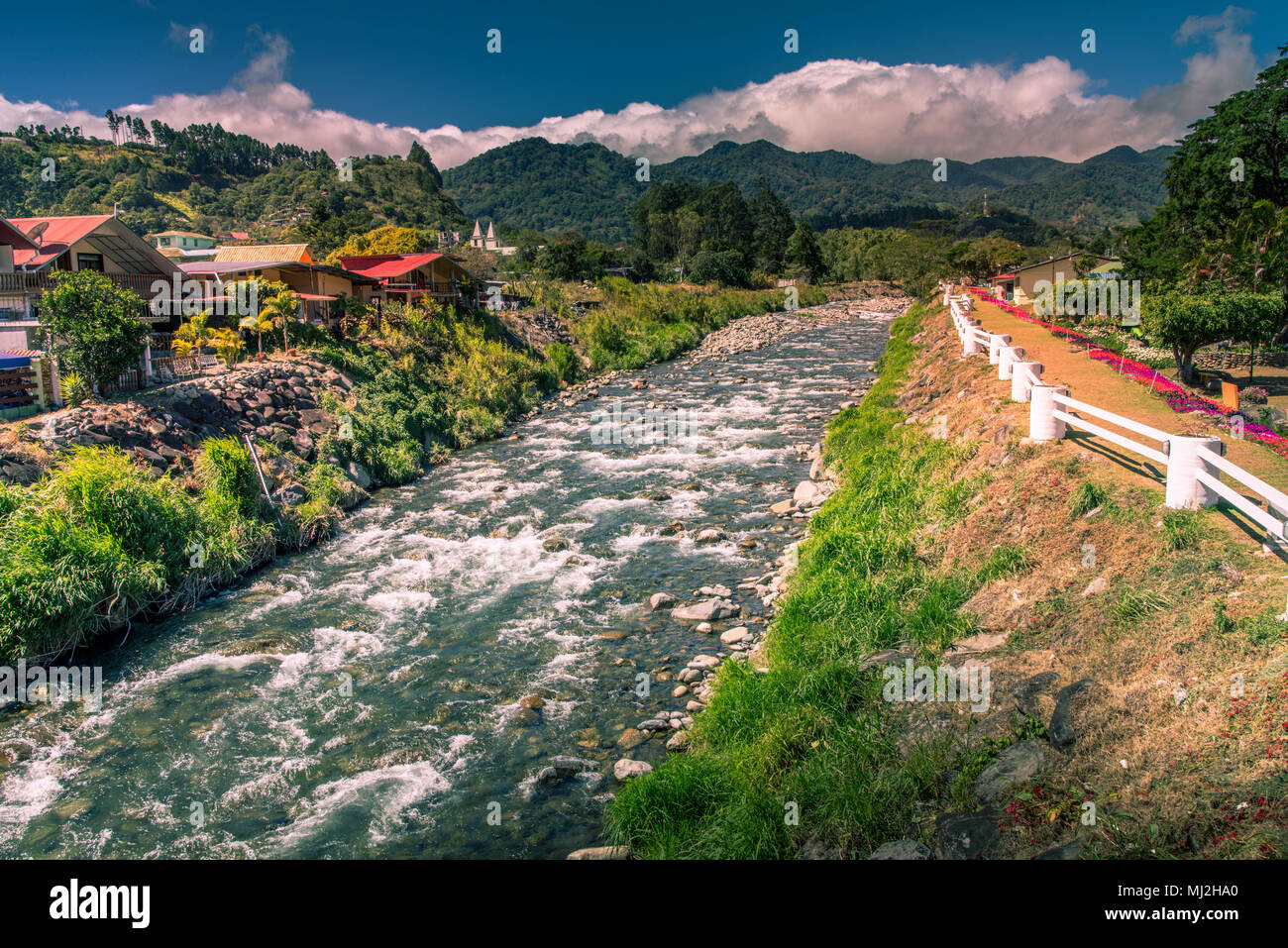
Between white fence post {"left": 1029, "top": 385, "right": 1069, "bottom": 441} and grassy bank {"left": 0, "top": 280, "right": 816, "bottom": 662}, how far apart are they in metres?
16.8

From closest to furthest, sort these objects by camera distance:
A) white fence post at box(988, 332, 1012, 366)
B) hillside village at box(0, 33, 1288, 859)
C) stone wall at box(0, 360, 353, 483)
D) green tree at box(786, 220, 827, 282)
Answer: hillside village at box(0, 33, 1288, 859), stone wall at box(0, 360, 353, 483), white fence post at box(988, 332, 1012, 366), green tree at box(786, 220, 827, 282)

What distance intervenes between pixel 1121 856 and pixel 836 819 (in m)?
2.69

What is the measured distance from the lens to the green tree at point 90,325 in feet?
66.2

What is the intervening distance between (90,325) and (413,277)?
24.7 m

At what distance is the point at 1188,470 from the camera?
958 centimetres

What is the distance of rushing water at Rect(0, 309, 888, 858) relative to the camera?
940 centimetres

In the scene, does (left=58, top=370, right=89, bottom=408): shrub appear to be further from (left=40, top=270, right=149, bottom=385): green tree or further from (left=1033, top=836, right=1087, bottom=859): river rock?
Result: (left=1033, top=836, right=1087, bottom=859): river rock

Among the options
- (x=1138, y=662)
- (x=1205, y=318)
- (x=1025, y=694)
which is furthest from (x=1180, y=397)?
(x=1025, y=694)

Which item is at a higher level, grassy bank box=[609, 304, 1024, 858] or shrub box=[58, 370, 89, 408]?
shrub box=[58, 370, 89, 408]

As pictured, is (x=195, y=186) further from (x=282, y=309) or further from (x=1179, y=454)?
(x=1179, y=454)

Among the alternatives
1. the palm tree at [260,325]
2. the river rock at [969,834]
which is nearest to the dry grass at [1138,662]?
the river rock at [969,834]

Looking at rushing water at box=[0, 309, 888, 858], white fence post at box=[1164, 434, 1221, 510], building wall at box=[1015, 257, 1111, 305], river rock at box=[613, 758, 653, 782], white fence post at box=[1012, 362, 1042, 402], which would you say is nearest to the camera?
rushing water at box=[0, 309, 888, 858]

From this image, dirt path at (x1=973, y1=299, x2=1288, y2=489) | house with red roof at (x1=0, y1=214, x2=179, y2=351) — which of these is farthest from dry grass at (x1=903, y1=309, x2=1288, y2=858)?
house with red roof at (x1=0, y1=214, x2=179, y2=351)
